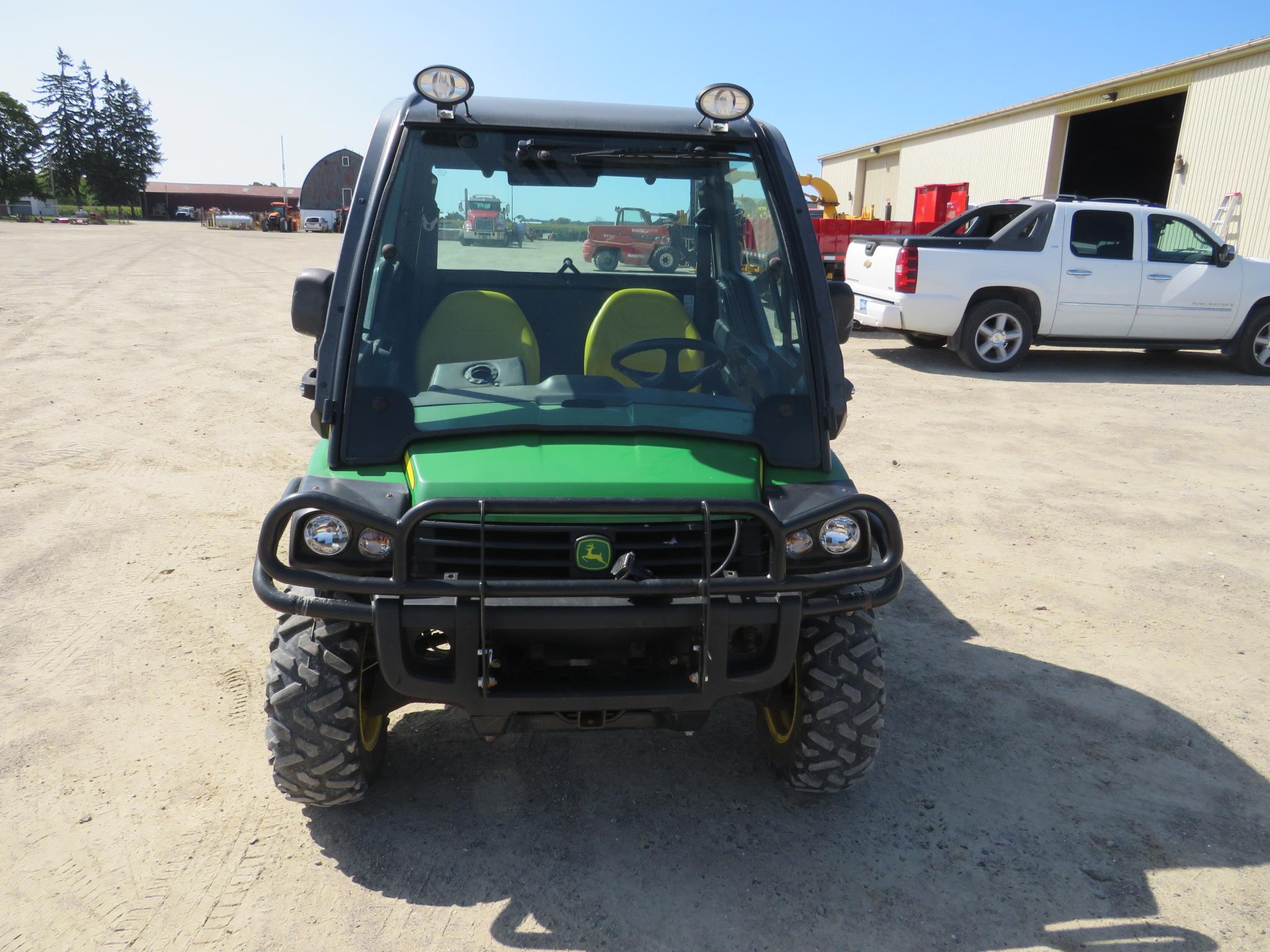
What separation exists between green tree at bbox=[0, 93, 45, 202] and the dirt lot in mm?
94312

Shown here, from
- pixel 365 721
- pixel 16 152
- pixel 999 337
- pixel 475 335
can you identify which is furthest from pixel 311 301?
pixel 16 152

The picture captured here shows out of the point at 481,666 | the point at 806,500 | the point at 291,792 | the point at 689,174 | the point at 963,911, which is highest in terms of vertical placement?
the point at 689,174

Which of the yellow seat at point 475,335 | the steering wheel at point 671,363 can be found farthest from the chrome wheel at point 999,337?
the yellow seat at point 475,335

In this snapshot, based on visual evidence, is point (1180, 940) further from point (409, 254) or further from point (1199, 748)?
point (409, 254)

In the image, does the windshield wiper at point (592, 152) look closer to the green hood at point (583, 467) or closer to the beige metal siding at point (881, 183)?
the green hood at point (583, 467)

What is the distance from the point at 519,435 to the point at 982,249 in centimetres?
960

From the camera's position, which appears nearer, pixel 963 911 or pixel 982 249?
pixel 963 911

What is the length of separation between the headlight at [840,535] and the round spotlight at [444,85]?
1.79m

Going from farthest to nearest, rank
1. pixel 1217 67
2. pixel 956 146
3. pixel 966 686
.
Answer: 1. pixel 956 146
2. pixel 1217 67
3. pixel 966 686

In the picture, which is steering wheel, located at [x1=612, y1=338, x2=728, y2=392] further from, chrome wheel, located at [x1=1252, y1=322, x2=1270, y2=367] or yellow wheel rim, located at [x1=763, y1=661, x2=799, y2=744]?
chrome wheel, located at [x1=1252, y1=322, x2=1270, y2=367]

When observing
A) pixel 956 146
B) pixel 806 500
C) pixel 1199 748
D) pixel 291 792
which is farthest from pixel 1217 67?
pixel 291 792

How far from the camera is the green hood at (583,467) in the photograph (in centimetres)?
268

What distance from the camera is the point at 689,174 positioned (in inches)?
133

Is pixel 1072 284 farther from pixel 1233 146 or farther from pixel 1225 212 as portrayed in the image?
pixel 1233 146
